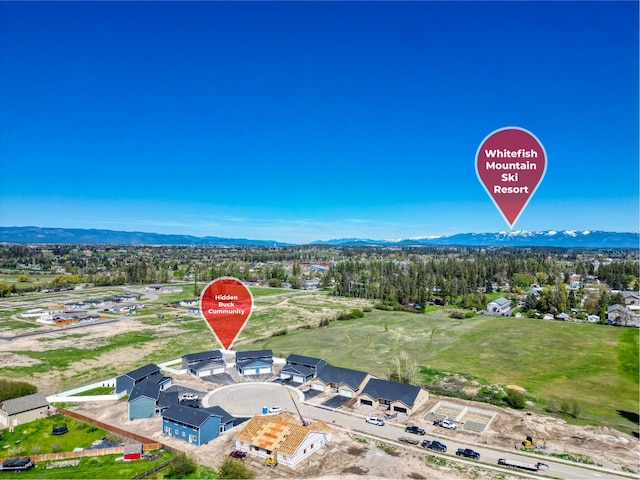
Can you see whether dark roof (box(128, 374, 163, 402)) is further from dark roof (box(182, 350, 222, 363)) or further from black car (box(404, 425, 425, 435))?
black car (box(404, 425, 425, 435))

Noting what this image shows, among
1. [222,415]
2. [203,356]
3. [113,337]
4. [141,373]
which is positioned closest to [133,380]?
[141,373]

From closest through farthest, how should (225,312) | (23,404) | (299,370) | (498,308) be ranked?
(23,404)
(225,312)
(299,370)
(498,308)

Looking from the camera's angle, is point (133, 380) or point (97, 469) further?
point (133, 380)

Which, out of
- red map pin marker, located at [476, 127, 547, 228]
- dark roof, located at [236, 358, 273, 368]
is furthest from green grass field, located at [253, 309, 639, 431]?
red map pin marker, located at [476, 127, 547, 228]

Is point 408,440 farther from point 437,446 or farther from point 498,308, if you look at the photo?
point 498,308

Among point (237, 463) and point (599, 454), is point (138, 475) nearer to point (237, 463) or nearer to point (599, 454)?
point (237, 463)

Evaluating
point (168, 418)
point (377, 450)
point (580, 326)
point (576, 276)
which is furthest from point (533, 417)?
point (576, 276)
